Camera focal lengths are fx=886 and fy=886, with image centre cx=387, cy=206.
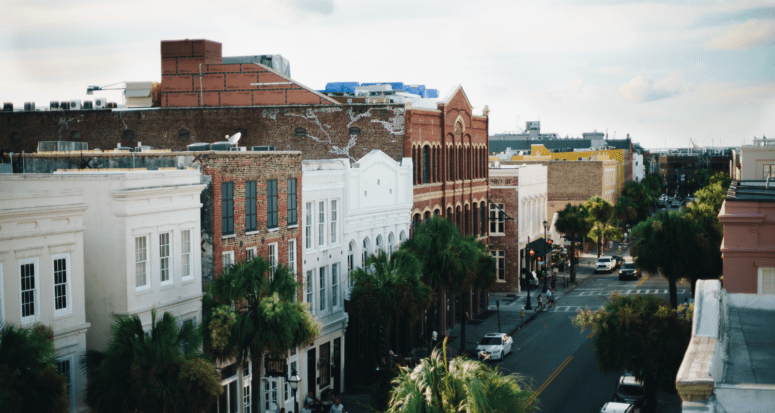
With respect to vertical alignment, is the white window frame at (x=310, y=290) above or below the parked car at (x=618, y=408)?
above

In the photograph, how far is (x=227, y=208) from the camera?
3219 cm

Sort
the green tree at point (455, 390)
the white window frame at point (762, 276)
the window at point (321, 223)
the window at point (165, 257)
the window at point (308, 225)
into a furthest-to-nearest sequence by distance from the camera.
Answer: the window at point (321, 223) → the window at point (308, 225) → the white window frame at point (762, 276) → the window at point (165, 257) → the green tree at point (455, 390)

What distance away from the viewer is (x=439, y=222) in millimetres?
45406

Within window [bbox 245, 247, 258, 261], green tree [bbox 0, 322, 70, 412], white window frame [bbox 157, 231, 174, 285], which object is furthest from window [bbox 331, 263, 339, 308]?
green tree [bbox 0, 322, 70, 412]

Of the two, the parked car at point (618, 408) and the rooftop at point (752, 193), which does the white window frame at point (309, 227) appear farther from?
the rooftop at point (752, 193)

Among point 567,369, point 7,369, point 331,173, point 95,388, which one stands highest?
point 331,173

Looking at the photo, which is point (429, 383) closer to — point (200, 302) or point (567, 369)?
point (200, 302)

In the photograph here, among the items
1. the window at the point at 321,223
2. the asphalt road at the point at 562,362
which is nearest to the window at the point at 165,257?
the window at the point at 321,223

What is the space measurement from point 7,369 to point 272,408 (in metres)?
17.1

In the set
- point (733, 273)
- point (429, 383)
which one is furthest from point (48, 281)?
point (733, 273)

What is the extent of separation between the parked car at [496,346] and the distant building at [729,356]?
2262 cm

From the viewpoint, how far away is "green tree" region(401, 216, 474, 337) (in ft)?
145

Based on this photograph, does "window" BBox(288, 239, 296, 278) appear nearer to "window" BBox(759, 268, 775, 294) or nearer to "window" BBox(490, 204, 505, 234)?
"window" BBox(759, 268, 775, 294)

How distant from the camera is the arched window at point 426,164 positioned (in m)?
53.3
